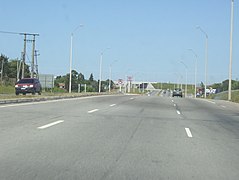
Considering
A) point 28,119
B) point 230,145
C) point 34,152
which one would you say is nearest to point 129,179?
point 34,152

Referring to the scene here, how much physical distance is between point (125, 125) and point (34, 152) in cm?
753

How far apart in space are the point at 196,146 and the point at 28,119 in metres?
8.19

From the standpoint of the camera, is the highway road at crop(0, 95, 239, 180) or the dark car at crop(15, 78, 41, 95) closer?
the highway road at crop(0, 95, 239, 180)

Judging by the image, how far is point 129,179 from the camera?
8.13m

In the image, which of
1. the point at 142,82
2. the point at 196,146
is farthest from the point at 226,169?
the point at 142,82

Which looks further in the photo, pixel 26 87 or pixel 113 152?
pixel 26 87

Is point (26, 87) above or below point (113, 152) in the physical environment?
above

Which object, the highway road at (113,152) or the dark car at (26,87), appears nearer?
the highway road at (113,152)

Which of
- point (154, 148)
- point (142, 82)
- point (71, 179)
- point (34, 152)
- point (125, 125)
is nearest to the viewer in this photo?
point (71, 179)

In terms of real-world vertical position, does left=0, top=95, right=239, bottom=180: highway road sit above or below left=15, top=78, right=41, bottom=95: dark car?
below

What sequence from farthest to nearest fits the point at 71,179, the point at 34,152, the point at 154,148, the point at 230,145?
the point at 230,145, the point at 154,148, the point at 34,152, the point at 71,179

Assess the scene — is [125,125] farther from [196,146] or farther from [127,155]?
[127,155]

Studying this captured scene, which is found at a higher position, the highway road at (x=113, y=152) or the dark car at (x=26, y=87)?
the dark car at (x=26, y=87)

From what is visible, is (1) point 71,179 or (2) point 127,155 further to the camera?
(2) point 127,155
